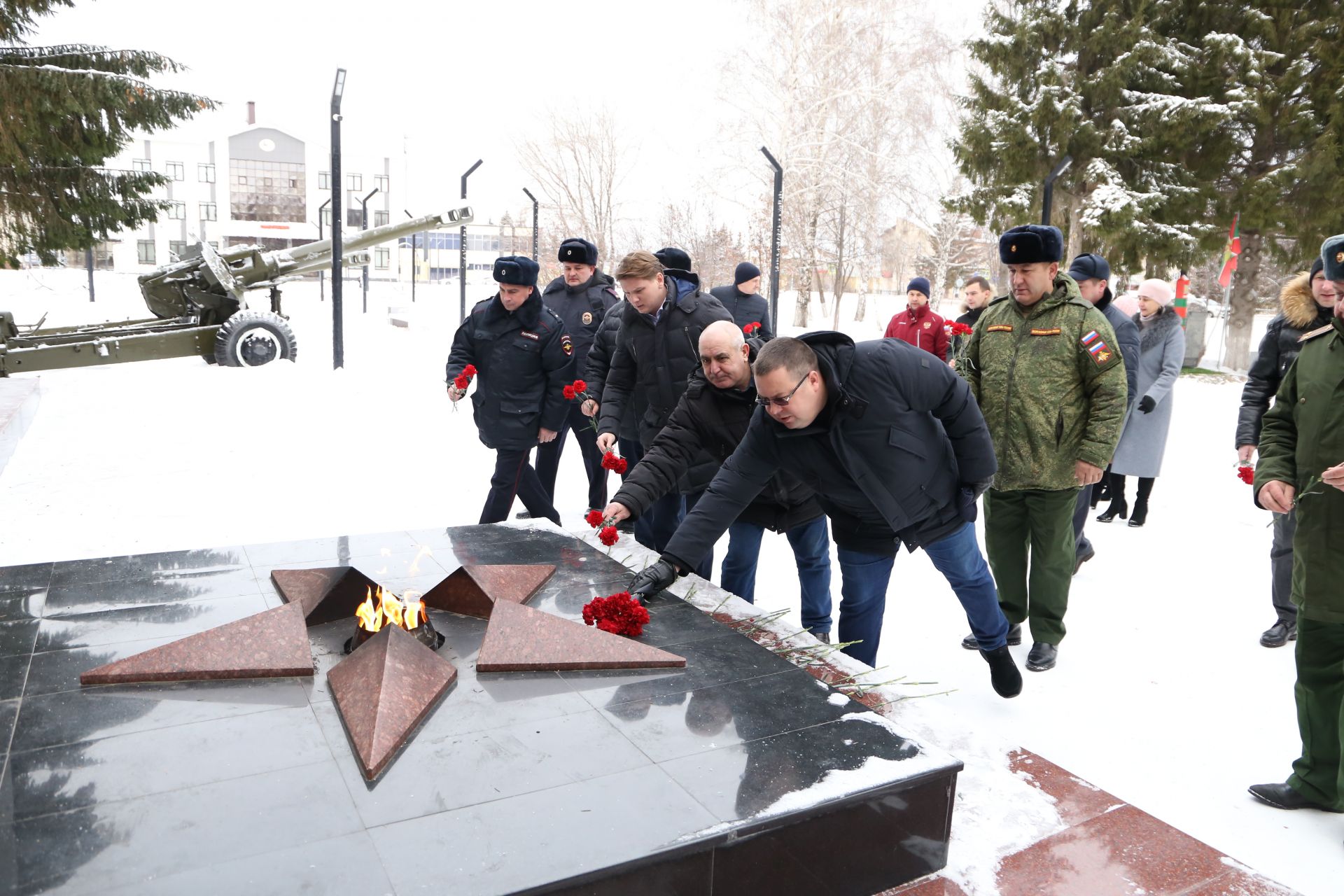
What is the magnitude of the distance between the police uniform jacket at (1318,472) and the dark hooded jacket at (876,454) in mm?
958

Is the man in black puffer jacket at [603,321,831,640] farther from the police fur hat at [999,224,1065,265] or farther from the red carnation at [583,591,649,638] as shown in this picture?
the police fur hat at [999,224,1065,265]

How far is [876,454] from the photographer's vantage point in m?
3.34

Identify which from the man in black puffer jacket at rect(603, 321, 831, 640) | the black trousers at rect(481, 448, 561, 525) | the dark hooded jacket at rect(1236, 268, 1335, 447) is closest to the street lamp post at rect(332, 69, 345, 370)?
the black trousers at rect(481, 448, 561, 525)

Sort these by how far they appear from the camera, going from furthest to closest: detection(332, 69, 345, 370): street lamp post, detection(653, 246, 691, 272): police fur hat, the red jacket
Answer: detection(332, 69, 345, 370): street lamp post < the red jacket < detection(653, 246, 691, 272): police fur hat

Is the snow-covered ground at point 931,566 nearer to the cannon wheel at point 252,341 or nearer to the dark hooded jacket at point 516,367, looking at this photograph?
the cannon wheel at point 252,341

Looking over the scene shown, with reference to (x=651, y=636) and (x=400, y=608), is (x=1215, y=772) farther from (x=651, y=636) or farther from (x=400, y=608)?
(x=400, y=608)

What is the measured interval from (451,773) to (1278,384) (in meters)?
4.10

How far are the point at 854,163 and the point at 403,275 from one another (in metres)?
42.1

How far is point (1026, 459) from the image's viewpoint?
4.09 m

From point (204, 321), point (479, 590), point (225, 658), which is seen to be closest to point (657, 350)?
point (479, 590)

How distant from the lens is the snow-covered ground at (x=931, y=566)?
120 inches

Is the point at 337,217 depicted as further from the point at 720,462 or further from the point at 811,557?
Result: the point at 811,557

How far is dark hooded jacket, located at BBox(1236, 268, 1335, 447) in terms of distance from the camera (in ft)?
14.1

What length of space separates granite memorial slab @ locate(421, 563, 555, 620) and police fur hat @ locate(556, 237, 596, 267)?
10.1 feet
